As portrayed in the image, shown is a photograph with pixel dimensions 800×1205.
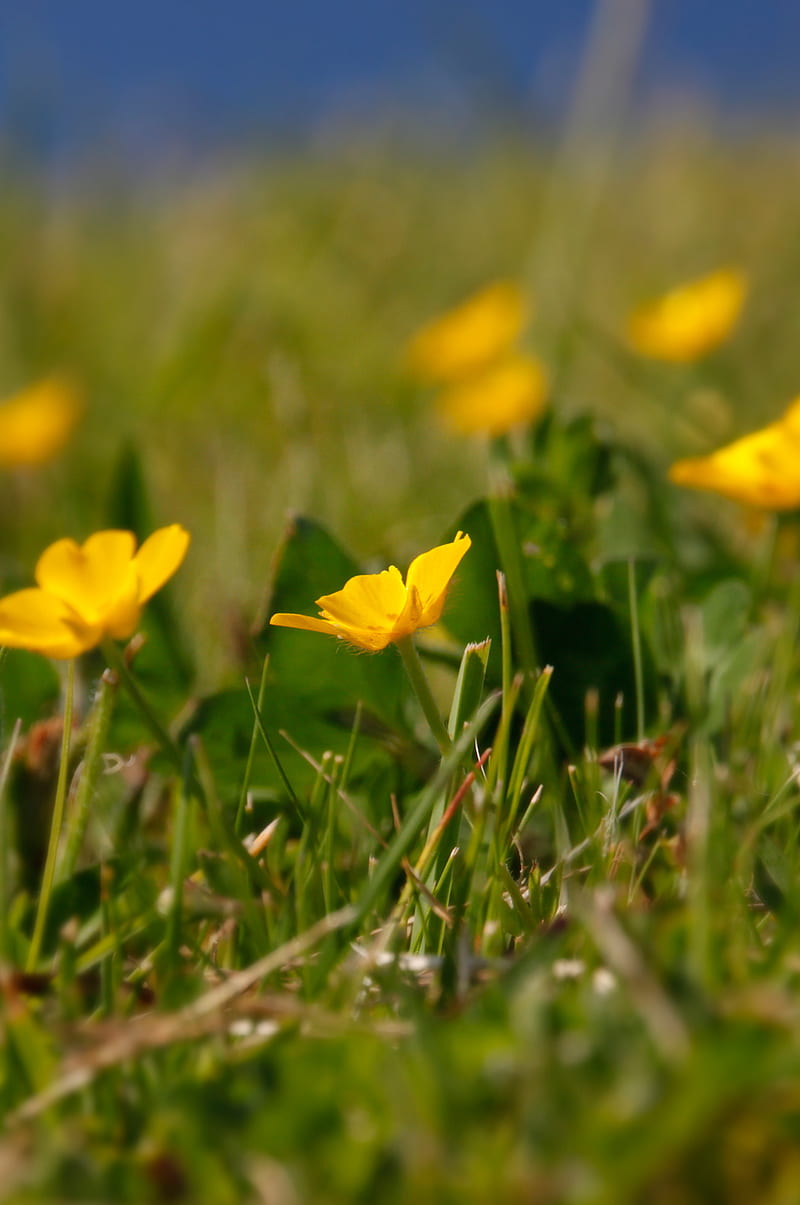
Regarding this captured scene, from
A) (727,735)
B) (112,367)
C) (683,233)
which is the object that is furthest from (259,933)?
(683,233)

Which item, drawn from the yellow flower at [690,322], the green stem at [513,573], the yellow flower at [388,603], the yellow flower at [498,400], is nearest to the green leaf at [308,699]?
the green stem at [513,573]

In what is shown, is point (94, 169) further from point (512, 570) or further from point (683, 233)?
point (512, 570)

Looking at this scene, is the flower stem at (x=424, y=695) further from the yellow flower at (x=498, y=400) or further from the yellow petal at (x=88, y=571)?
the yellow flower at (x=498, y=400)

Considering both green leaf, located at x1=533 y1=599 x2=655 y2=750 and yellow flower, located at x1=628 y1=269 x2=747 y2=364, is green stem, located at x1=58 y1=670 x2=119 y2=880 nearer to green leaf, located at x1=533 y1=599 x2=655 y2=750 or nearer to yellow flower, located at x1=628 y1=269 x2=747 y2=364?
green leaf, located at x1=533 y1=599 x2=655 y2=750

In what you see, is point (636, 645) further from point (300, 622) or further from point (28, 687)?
point (28, 687)

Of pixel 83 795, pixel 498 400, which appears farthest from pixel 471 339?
pixel 83 795

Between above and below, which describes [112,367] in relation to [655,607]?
below
